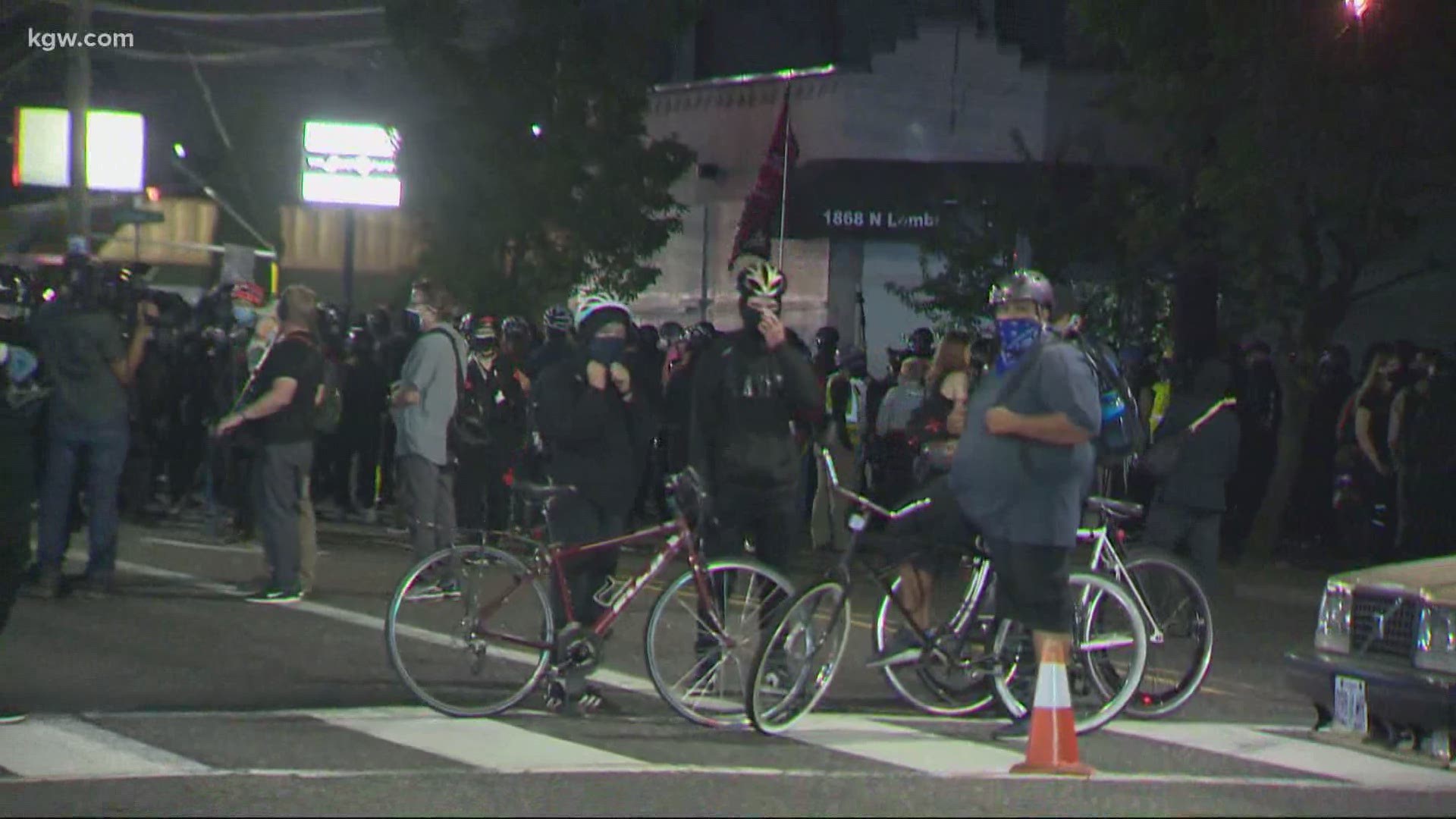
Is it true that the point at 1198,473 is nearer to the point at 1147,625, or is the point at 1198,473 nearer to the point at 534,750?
the point at 1147,625

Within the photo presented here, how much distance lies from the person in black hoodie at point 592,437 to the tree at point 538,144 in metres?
19.8

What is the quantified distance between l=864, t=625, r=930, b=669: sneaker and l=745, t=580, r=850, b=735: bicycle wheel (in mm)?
268

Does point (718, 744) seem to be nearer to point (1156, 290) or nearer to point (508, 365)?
point (508, 365)

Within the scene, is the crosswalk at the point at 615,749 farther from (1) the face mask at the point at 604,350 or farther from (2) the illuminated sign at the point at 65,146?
(2) the illuminated sign at the point at 65,146

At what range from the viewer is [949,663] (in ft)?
32.0

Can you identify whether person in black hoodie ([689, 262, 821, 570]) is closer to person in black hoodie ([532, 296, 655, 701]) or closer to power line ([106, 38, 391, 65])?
person in black hoodie ([532, 296, 655, 701])

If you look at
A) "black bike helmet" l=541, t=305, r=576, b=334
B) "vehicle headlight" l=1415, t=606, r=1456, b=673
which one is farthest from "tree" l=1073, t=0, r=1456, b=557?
"vehicle headlight" l=1415, t=606, r=1456, b=673

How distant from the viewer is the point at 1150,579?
10.4 metres

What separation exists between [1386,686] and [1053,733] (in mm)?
1278

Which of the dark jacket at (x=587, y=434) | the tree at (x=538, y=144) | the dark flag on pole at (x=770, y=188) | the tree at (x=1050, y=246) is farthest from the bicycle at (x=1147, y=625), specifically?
the tree at (x=538, y=144)

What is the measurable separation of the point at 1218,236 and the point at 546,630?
1241 centimetres

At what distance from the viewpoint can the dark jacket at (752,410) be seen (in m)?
10.0

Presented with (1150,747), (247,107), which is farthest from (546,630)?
(247,107)

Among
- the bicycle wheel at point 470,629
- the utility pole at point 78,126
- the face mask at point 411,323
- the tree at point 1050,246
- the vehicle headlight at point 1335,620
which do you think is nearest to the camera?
the vehicle headlight at point 1335,620
